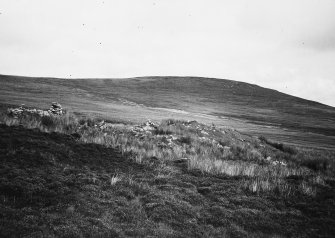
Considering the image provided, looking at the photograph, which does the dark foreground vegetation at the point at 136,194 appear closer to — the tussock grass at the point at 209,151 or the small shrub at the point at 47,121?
the tussock grass at the point at 209,151

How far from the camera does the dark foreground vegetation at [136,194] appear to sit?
7.96 m

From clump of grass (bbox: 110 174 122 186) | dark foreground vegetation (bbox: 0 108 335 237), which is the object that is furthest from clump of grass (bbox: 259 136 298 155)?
clump of grass (bbox: 110 174 122 186)

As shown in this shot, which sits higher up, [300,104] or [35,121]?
[300,104]

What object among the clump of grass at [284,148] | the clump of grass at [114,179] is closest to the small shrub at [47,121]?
the clump of grass at [114,179]

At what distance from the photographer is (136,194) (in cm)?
1058

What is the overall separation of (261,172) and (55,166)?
1020cm

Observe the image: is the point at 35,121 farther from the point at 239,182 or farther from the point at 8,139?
the point at 239,182

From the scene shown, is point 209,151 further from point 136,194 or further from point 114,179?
point 136,194

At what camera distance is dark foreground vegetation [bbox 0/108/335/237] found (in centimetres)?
796

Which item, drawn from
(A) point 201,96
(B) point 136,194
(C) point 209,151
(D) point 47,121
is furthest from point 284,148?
(A) point 201,96

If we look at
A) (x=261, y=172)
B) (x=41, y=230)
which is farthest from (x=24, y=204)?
(x=261, y=172)

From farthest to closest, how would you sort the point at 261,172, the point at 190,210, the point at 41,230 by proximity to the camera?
1. the point at 261,172
2. the point at 190,210
3. the point at 41,230

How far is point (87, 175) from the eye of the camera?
37.3 feet

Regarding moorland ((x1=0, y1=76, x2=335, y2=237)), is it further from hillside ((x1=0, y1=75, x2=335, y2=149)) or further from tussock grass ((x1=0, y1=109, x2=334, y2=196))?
hillside ((x1=0, y1=75, x2=335, y2=149))
